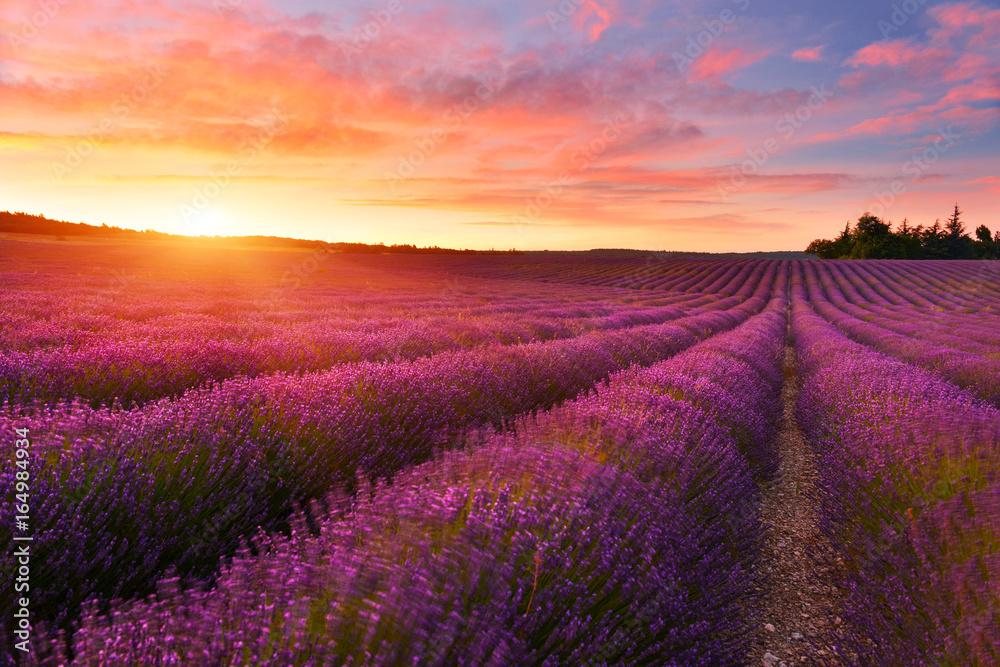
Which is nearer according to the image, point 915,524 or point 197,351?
point 915,524

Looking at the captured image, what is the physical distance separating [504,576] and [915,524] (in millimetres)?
2168

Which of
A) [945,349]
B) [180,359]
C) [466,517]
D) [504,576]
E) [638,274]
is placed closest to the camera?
[504,576]

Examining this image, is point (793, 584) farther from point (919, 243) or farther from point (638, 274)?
point (919, 243)

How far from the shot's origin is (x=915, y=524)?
227 centimetres

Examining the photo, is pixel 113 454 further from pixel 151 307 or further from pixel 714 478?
pixel 151 307

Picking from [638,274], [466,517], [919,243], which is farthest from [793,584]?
[919,243]

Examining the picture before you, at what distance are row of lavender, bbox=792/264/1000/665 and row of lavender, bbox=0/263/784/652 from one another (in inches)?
94.0

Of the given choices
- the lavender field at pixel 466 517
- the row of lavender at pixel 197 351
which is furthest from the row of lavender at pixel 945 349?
the row of lavender at pixel 197 351

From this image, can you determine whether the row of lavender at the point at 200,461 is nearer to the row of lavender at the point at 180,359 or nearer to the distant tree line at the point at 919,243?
the row of lavender at the point at 180,359

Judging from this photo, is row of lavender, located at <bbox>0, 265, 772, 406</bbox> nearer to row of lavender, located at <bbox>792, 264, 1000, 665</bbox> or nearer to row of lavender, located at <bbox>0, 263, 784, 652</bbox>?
row of lavender, located at <bbox>0, 263, 784, 652</bbox>

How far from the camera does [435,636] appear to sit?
1170 millimetres

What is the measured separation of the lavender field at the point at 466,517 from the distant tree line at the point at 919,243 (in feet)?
248

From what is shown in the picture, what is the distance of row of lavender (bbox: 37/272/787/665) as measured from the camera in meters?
1.13

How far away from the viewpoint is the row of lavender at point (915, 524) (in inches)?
67.4
